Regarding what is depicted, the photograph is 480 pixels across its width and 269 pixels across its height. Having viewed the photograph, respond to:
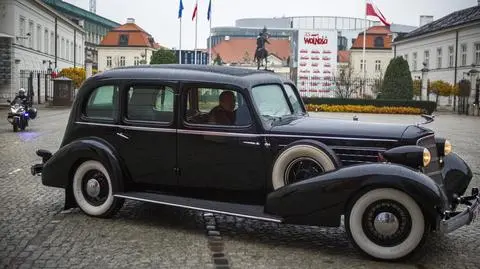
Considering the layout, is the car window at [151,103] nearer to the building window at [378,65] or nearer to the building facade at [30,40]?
the building facade at [30,40]

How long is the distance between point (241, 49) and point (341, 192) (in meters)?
106

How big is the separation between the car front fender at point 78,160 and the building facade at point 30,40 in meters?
37.3

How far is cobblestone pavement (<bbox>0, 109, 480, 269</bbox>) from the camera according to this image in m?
5.10

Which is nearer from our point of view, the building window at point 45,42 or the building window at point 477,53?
the building window at point 477,53

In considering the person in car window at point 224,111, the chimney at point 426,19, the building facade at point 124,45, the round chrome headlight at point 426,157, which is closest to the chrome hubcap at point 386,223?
the round chrome headlight at point 426,157

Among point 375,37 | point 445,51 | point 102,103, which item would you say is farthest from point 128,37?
point 102,103

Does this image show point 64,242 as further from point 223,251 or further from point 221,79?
point 221,79

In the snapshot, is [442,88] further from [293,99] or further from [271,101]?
[271,101]

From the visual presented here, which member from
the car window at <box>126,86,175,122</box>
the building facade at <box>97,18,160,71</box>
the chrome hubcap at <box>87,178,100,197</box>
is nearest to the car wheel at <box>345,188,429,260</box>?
the car window at <box>126,86,175,122</box>

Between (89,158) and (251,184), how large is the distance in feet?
6.68

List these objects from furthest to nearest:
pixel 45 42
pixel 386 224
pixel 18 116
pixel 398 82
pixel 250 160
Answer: pixel 45 42, pixel 398 82, pixel 18 116, pixel 250 160, pixel 386 224

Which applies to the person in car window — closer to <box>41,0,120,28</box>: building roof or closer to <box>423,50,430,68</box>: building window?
<box>423,50,430,68</box>: building window

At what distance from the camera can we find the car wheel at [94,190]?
21.6 feet

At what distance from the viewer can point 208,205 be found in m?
5.95
